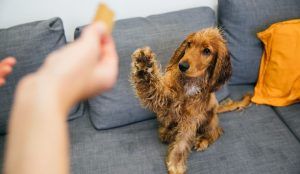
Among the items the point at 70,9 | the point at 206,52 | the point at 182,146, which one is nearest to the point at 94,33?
the point at 206,52

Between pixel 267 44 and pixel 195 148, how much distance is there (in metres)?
0.70

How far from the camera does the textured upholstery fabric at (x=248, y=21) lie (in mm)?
1783

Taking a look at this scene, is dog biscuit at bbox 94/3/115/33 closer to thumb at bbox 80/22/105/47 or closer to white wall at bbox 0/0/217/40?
thumb at bbox 80/22/105/47

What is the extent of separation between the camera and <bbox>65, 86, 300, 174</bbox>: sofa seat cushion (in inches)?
57.1

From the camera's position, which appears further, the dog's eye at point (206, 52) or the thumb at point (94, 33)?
the dog's eye at point (206, 52)

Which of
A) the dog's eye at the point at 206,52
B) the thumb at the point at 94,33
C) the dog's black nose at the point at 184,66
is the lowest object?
the dog's black nose at the point at 184,66

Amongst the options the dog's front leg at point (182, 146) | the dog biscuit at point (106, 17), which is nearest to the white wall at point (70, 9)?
the dog's front leg at point (182, 146)

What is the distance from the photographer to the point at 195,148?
1554 millimetres

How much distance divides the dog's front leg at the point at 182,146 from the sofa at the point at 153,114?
36 mm

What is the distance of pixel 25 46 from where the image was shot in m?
1.48

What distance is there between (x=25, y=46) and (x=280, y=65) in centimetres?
127

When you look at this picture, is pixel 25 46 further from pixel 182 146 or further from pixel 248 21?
pixel 248 21

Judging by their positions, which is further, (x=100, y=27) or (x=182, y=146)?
(x=182, y=146)

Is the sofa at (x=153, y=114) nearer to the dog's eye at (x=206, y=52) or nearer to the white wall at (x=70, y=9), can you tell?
the white wall at (x=70, y=9)
